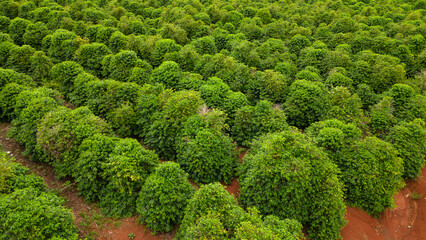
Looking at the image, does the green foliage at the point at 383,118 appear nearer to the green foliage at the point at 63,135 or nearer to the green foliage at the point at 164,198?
the green foliage at the point at 164,198

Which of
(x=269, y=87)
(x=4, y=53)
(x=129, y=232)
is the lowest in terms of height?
(x=129, y=232)

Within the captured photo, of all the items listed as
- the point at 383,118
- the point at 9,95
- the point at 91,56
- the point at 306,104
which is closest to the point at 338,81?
the point at 383,118

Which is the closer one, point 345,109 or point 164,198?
point 164,198

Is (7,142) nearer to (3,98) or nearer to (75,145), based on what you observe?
(3,98)

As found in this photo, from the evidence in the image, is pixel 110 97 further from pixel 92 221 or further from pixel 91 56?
pixel 92 221

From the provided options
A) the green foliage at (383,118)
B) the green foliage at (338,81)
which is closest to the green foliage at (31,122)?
the green foliage at (338,81)

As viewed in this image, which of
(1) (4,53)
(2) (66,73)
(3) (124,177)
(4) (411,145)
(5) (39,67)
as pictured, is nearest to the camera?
(3) (124,177)

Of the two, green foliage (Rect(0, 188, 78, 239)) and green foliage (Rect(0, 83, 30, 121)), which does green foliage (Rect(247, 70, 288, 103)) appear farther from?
green foliage (Rect(0, 83, 30, 121))
